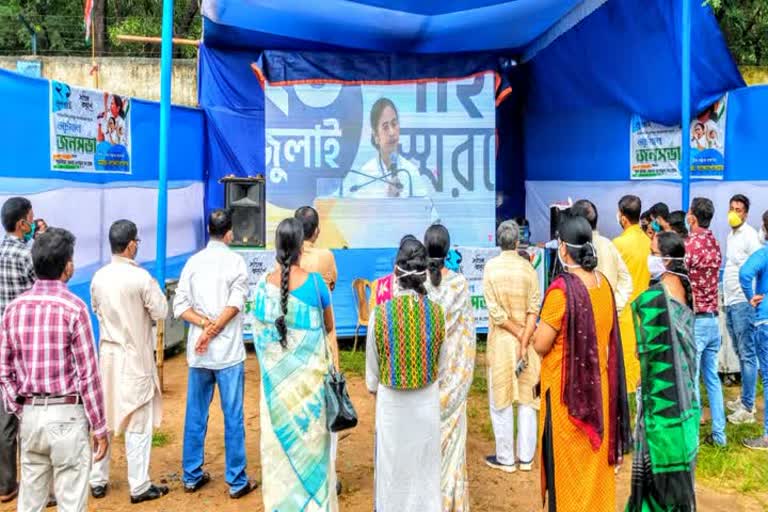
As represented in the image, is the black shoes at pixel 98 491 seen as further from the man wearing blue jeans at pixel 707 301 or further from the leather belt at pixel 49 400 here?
the man wearing blue jeans at pixel 707 301

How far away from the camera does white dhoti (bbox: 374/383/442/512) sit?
3.29m

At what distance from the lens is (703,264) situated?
4.89 meters

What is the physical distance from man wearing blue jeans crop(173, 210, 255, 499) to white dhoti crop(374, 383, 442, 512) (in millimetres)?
1039

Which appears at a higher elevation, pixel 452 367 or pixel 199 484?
pixel 452 367

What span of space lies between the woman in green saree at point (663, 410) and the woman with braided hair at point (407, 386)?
86 cm

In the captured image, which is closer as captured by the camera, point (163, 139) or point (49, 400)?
point (49, 400)

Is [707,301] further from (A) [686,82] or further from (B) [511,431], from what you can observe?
(A) [686,82]

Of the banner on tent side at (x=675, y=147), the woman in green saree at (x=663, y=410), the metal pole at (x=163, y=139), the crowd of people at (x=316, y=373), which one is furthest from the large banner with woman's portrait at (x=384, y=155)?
the woman in green saree at (x=663, y=410)

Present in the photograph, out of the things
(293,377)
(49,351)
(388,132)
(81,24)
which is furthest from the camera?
(81,24)

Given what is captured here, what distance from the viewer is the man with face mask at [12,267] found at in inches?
156

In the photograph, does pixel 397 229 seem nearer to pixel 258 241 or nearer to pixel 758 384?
pixel 258 241

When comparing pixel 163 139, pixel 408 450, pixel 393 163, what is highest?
pixel 393 163

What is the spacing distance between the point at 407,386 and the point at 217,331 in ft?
4.10

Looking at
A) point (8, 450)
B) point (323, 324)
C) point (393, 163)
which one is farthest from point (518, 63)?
point (8, 450)
